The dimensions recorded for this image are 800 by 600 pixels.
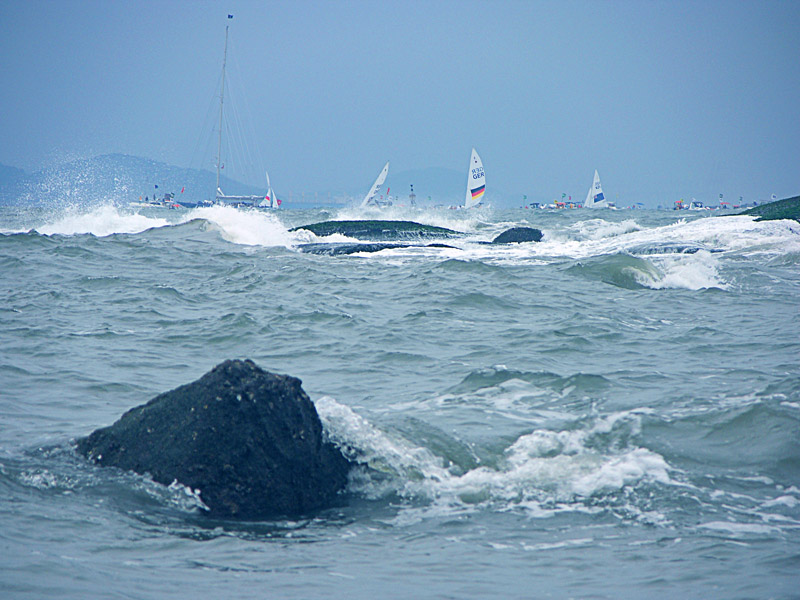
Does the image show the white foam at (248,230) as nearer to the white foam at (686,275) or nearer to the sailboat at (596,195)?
the white foam at (686,275)

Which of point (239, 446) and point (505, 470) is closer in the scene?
point (239, 446)

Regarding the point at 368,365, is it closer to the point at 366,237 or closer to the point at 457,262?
the point at 457,262

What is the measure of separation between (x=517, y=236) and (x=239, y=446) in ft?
66.8

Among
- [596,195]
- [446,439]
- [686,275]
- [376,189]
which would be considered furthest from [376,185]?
[446,439]

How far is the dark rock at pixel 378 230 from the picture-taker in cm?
2344

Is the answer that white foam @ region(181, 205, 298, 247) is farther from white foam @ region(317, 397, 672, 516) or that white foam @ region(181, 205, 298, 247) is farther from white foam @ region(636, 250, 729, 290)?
white foam @ region(317, 397, 672, 516)

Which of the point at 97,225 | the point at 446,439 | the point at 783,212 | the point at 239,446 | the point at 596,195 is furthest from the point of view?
the point at 596,195

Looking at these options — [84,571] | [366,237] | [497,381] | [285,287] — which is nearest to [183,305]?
[285,287]

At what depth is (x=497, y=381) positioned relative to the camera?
6.85 metres

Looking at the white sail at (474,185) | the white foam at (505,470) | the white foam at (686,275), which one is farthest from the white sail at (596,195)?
the white foam at (505,470)

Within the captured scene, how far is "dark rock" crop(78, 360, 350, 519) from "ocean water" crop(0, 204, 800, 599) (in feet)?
0.42

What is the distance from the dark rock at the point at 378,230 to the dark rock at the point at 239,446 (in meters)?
18.8

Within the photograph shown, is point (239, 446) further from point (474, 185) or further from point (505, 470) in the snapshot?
point (474, 185)

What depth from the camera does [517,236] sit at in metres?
23.8
